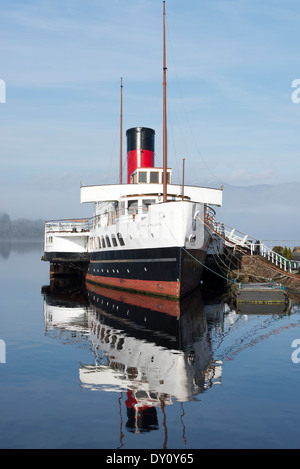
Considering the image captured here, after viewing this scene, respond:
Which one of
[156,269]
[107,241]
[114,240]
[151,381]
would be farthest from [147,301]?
[151,381]

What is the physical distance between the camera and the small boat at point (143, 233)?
2809 centimetres

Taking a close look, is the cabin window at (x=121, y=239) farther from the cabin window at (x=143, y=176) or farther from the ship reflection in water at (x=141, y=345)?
the cabin window at (x=143, y=176)

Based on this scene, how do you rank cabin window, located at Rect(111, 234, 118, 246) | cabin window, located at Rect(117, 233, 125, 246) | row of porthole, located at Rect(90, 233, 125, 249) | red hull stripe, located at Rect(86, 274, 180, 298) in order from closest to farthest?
red hull stripe, located at Rect(86, 274, 180, 298) → cabin window, located at Rect(117, 233, 125, 246) → row of porthole, located at Rect(90, 233, 125, 249) → cabin window, located at Rect(111, 234, 118, 246)

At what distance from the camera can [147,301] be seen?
2927cm

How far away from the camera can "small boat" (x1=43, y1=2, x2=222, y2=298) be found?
92.2 feet

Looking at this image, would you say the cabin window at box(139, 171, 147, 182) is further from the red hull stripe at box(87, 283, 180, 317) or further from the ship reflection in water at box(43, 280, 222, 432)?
the ship reflection in water at box(43, 280, 222, 432)

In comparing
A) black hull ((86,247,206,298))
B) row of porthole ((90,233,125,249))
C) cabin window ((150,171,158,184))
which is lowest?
black hull ((86,247,206,298))

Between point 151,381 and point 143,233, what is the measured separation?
1683 cm

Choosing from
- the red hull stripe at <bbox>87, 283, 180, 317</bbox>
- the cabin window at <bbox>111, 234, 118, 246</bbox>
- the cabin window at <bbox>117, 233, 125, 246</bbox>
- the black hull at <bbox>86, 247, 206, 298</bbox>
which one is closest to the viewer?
the red hull stripe at <bbox>87, 283, 180, 317</bbox>

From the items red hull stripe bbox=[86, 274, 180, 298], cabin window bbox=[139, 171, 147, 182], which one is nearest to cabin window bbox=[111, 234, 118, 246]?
red hull stripe bbox=[86, 274, 180, 298]

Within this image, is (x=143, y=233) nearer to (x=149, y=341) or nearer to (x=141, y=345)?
(x=149, y=341)
